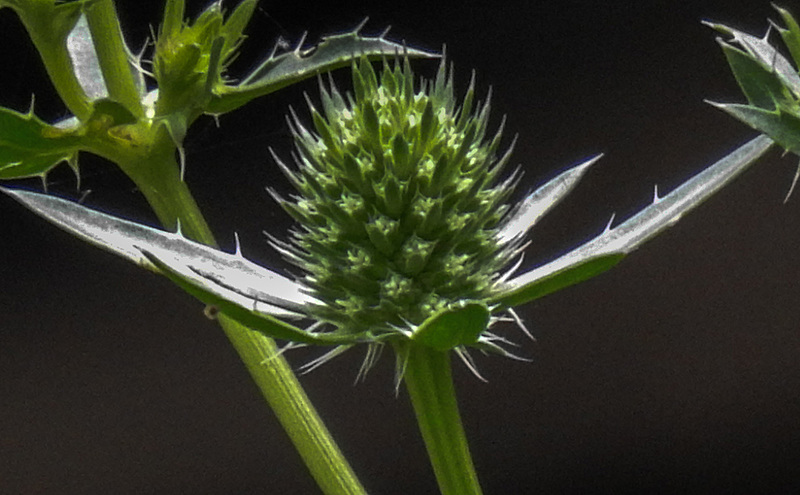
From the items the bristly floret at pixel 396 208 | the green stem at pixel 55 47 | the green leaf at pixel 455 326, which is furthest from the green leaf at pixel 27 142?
the green leaf at pixel 455 326

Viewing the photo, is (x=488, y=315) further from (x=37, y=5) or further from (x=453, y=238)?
(x=37, y=5)

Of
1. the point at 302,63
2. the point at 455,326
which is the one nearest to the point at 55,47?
the point at 302,63

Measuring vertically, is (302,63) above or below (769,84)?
above

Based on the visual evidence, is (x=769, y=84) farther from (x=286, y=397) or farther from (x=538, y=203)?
(x=286, y=397)

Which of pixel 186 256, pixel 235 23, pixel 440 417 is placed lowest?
pixel 440 417

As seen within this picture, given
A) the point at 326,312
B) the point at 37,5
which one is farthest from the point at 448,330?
the point at 37,5

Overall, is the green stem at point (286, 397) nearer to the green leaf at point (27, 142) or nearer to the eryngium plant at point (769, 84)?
the green leaf at point (27, 142)

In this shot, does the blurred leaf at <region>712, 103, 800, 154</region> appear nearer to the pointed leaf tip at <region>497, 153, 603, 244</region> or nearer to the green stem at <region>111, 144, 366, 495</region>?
the pointed leaf tip at <region>497, 153, 603, 244</region>
